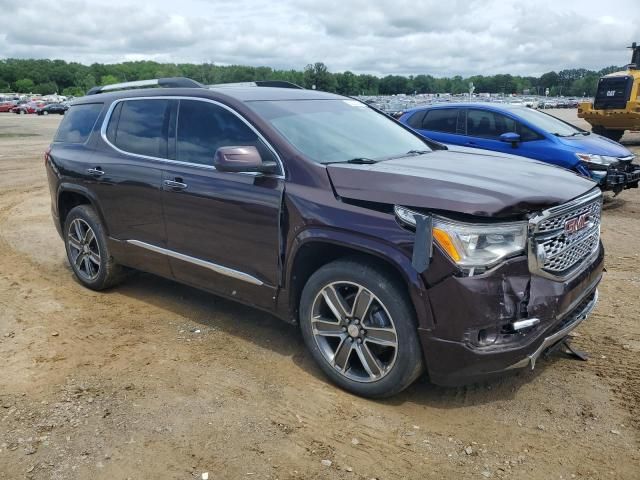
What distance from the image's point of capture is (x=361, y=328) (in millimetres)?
3426

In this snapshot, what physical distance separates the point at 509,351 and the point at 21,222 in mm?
8013

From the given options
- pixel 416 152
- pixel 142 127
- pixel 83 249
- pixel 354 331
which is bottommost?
pixel 83 249

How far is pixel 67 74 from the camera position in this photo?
144m

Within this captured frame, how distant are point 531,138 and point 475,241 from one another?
21.2 ft

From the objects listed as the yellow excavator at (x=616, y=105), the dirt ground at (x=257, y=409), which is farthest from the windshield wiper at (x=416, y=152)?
the yellow excavator at (x=616, y=105)

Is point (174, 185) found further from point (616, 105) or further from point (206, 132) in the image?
point (616, 105)

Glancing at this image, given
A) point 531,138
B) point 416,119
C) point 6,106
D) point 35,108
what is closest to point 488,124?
point 531,138

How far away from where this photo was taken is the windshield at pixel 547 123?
8914mm

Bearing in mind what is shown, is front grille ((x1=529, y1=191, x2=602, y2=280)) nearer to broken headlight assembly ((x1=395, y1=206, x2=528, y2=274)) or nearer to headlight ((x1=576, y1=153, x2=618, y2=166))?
broken headlight assembly ((x1=395, y1=206, x2=528, y2=274))

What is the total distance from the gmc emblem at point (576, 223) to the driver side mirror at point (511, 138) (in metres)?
5.19

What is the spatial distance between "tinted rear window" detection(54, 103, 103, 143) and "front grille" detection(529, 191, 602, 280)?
4141 millimetres

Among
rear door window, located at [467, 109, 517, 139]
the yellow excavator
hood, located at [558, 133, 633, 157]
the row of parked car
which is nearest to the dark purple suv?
rear door window, located at [467, 109, 517, 139]

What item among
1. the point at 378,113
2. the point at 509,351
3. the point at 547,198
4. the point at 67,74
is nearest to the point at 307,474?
the point at 509,351

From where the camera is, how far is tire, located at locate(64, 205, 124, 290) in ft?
17.3
